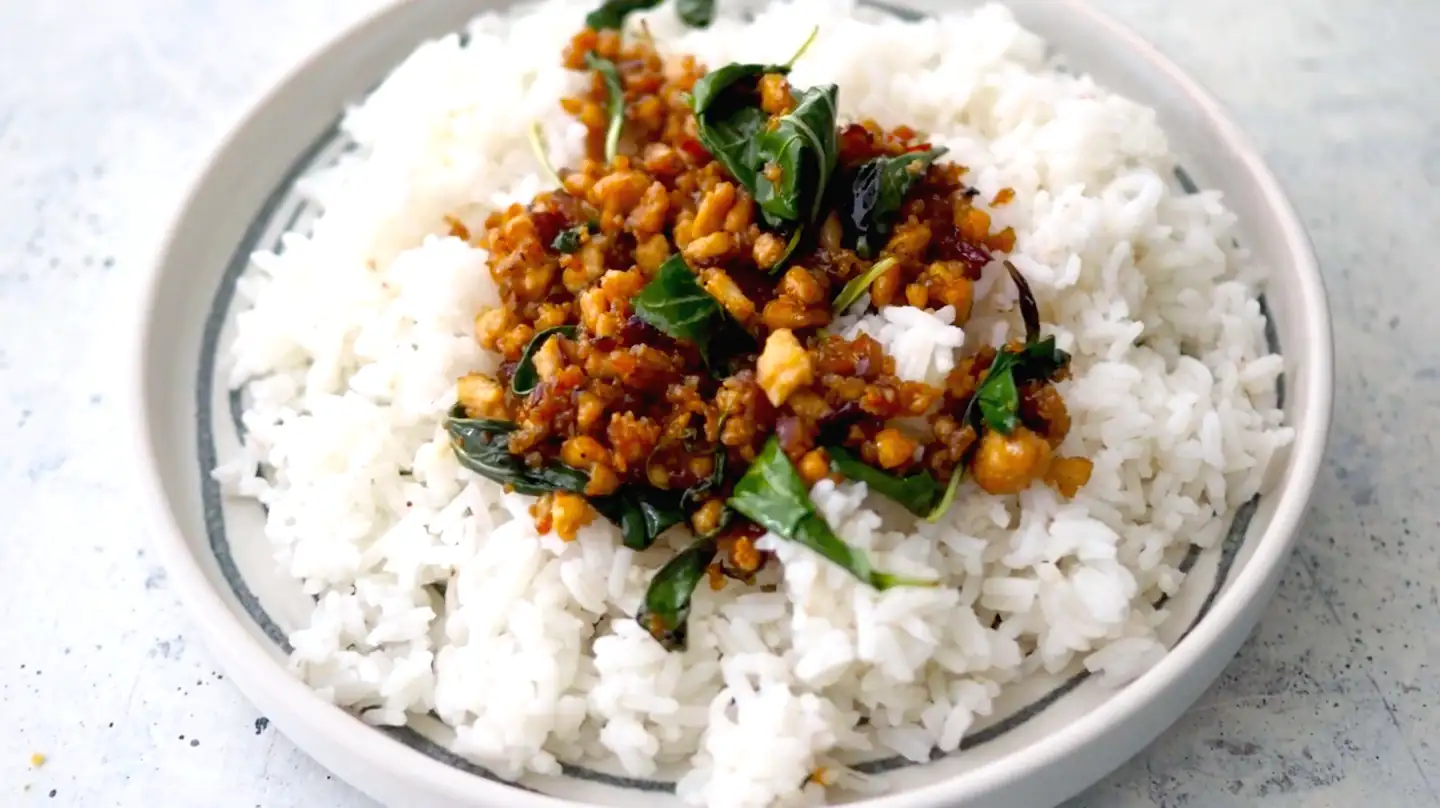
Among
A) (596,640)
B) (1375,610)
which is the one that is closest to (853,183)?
(596,640)

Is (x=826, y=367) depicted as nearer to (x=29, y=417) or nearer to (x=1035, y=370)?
(x=1035, y=370)

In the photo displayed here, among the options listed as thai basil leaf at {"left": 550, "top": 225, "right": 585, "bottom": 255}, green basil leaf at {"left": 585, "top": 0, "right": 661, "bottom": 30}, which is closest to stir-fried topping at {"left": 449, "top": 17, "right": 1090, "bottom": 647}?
thai basil leaf at {"left": 550, "top": 225, "right": 585, "bottom": 255}

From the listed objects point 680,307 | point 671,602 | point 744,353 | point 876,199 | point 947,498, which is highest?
point 876,199

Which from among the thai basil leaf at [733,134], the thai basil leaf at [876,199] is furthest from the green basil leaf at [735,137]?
the thai basil leaf at [876,199]

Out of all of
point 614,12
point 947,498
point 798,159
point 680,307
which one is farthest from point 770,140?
point 614,12

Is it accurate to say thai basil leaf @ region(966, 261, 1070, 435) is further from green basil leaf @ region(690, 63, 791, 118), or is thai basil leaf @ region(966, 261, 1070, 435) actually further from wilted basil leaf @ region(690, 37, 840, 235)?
green basil leaf @ region(690, 63, 791, 118)

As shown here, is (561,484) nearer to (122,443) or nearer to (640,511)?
(640,511)
